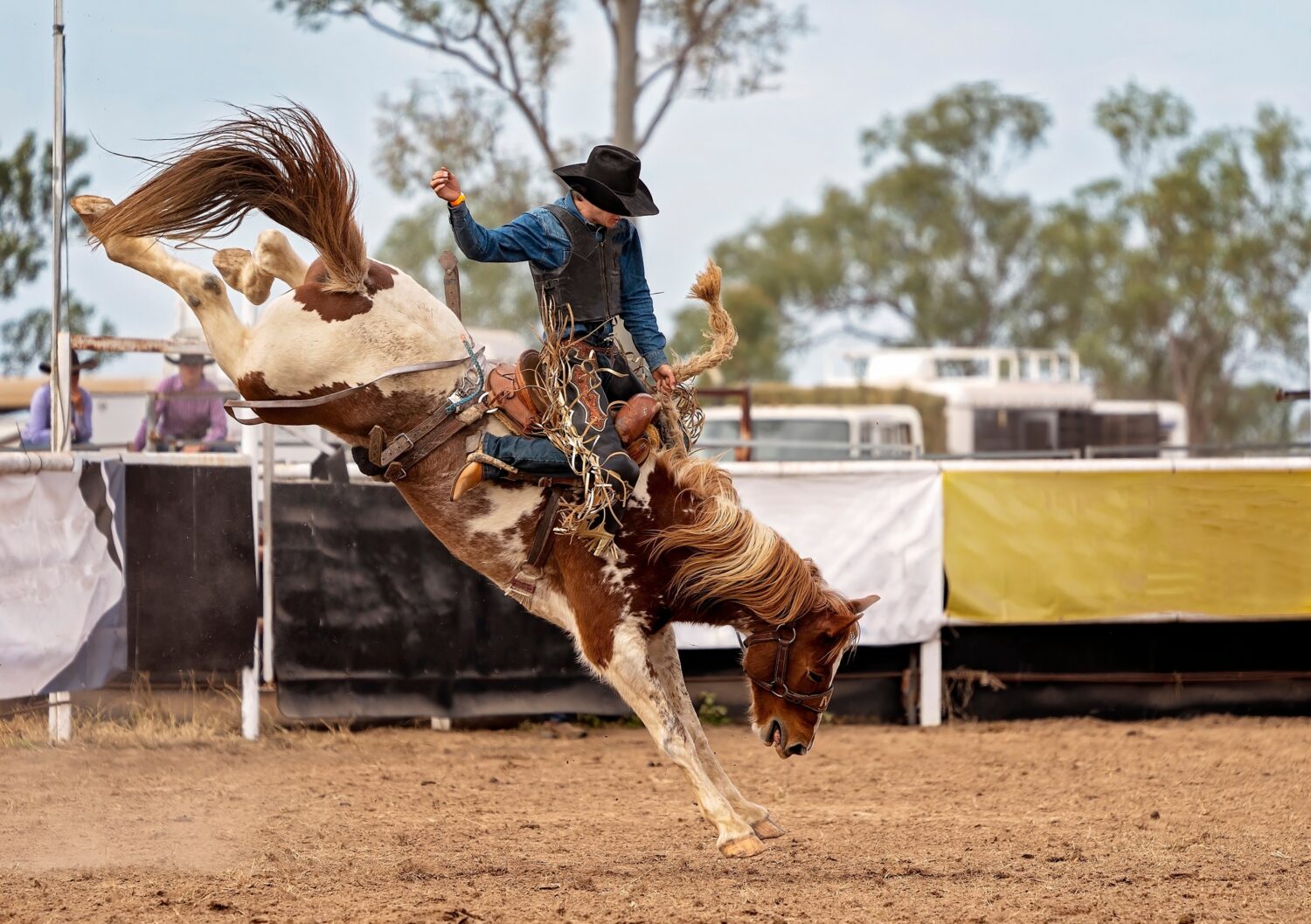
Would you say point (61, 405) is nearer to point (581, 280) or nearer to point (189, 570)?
point (189, 570)

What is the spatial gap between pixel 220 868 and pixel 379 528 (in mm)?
3389

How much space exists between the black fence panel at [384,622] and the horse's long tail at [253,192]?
10.2ft

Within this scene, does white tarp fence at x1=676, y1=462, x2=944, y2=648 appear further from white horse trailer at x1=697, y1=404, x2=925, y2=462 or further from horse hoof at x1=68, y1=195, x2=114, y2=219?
white horse trailer at x1=697, y1=404, x2=925, y2=462

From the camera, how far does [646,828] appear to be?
6070 millimetres

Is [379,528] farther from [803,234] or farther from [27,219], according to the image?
[803,234]

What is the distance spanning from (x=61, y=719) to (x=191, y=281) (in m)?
2.92

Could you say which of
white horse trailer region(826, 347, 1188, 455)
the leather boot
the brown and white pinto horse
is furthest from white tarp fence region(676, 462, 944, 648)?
white horse trailer region(826, 347, 1188, 455)

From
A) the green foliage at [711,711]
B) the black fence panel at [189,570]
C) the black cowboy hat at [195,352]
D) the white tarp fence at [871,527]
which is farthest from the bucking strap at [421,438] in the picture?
the green foliage at [711,711]

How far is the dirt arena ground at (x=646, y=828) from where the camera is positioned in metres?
4.62

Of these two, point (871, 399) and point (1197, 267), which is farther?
point (1197, 267)

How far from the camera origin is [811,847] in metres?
5.63

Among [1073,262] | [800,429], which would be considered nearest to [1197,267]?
[1073,262]

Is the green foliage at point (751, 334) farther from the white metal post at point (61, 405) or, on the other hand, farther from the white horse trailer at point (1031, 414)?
the white metal post at point (61, 405)

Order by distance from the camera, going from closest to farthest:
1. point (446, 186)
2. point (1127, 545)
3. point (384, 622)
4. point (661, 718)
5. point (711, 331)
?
point (446, 186) → point (661, 718) → point (711, 331) → point (384, 622) → point (1127, 545)
